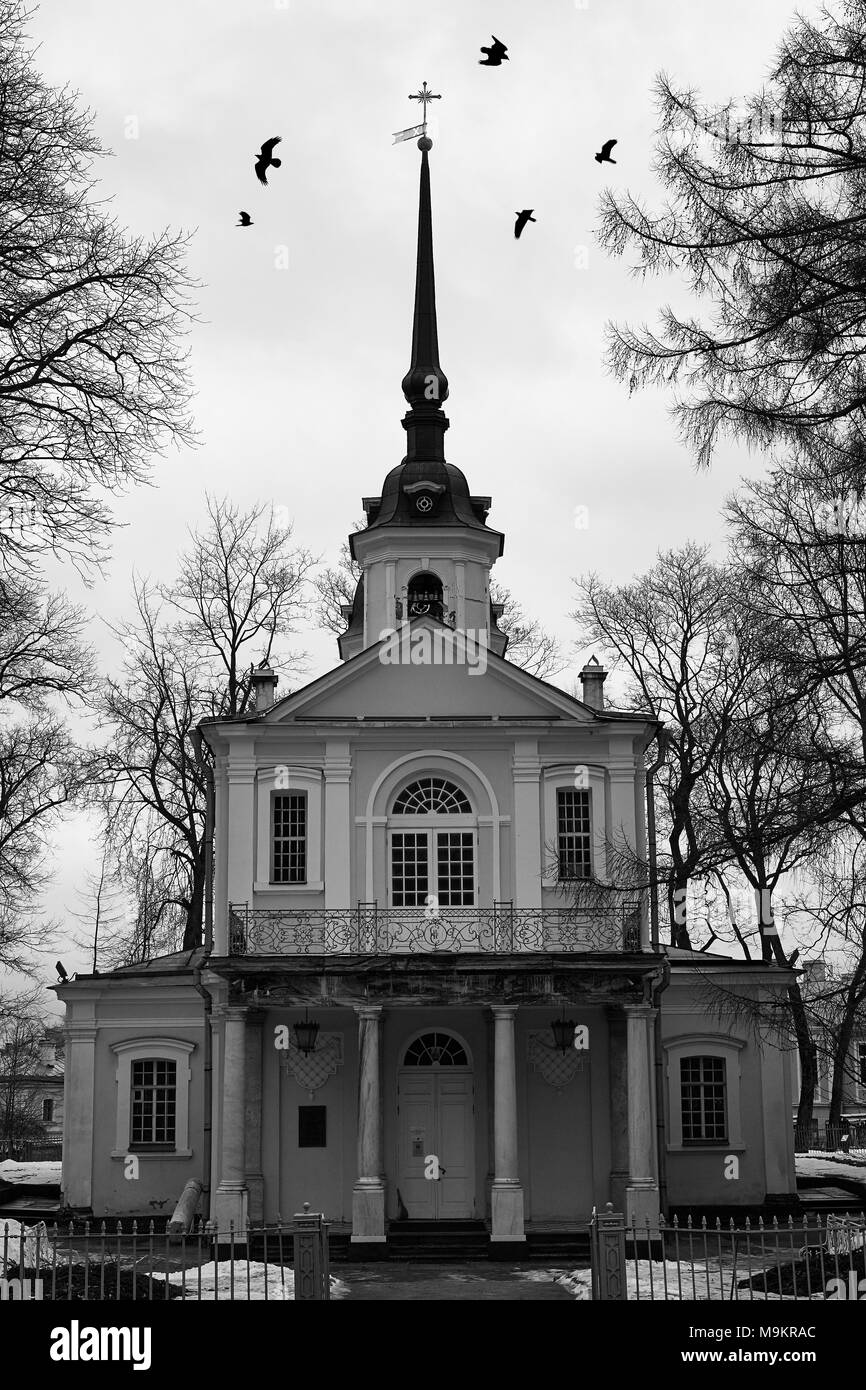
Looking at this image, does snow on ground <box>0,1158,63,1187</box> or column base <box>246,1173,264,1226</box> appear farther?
snow on ground <box>0,1158,63,1187</box>

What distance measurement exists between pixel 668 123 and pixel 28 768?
913 inches

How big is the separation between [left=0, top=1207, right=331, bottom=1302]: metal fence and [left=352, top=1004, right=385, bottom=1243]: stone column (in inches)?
45.5

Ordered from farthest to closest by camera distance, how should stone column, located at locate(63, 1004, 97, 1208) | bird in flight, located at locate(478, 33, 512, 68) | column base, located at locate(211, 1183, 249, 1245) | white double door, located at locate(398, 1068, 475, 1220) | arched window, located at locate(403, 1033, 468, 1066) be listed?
stone column, located at locate(63, 1004, 97, 1208) → arched window, located at locate(403, 1033, 468, 1066) → white double door, located at locate(398, 1068, 475, 1220) → column base, located at locate(211, 1183, 249, 1245) → bird in flight, located at locate(478, 33, 512, 68)

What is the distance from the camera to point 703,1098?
2808 centimetres

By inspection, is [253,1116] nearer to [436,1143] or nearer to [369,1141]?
[369,1141]

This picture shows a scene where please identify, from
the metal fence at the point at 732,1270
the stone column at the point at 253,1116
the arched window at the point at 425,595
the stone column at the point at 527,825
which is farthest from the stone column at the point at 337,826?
the metal fence at the point at 732,1270

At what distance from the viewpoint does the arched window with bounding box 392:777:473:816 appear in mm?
26047

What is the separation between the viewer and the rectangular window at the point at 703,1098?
91.7 ft

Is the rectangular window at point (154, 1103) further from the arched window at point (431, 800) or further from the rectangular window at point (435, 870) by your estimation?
the arched window at point (431, 800)

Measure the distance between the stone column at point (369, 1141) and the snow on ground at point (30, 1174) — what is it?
8.93 metres

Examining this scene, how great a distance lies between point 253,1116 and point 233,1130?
0.74 meters

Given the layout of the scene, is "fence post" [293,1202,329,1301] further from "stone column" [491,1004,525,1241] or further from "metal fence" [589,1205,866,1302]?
"stone column" [491,1004,525,1241]

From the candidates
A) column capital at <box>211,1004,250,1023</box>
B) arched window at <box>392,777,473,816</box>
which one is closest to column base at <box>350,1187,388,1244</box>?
column capital at <box>211,1004,250,1023</box>
